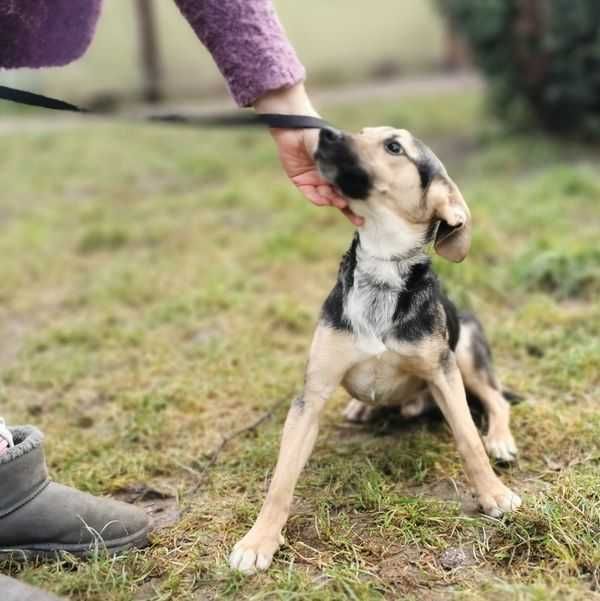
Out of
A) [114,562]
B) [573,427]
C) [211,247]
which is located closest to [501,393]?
[573,427]

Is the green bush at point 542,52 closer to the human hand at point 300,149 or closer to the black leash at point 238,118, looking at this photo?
the human hand at point 300,149

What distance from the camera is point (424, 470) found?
3230 mm

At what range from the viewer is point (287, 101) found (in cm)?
300

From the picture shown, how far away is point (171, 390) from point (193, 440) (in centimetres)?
48

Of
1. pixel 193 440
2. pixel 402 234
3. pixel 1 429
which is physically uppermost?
pixel 402 234

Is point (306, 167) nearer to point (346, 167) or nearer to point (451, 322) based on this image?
point (346, 167)

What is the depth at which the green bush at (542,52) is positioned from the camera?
8078mm

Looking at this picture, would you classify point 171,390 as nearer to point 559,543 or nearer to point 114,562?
point 114,562

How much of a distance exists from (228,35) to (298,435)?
57.2 inches

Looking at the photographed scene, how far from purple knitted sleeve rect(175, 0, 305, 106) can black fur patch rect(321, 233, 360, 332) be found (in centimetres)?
64

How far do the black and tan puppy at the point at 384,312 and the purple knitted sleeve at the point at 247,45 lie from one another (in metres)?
0.37

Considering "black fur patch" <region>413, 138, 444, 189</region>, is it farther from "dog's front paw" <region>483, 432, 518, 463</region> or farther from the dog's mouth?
"dog's front paw" <region>483, 432, 518, 463</region>

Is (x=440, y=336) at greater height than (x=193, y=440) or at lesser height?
greater

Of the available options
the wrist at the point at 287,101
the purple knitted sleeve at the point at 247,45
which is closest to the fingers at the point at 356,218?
the wrist at the point at 287,101
